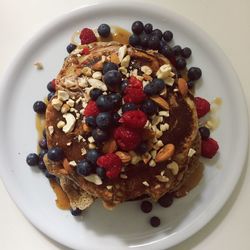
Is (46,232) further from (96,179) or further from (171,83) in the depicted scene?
(171,83)

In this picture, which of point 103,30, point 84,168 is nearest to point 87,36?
point 103,30

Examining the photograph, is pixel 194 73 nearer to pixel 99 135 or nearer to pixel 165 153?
pixel 165 153

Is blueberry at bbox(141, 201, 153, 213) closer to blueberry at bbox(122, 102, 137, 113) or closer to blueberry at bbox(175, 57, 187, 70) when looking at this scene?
blueberry at bbox(122, 102, 137, 113)

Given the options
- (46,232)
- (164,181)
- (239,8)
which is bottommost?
(46,232)

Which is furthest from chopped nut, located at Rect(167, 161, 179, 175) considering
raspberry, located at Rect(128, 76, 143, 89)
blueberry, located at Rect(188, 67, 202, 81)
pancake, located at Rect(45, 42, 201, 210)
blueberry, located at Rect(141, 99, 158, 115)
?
blueberry, located at Rect(188, 67, 202, 81)

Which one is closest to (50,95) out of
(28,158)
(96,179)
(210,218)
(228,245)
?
(28,158)

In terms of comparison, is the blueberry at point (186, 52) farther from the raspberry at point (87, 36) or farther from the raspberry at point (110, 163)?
the raspberry at point (110, 163)

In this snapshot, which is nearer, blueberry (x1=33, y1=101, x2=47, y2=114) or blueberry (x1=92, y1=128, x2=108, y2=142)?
blueberry (x1=92, y1=128, x2=108, y2=142)
